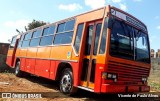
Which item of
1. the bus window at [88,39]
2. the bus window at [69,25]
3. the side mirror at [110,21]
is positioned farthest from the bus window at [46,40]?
the side mirror at [110,21]

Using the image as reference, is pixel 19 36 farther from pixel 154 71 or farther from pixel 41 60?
pixel 154 71

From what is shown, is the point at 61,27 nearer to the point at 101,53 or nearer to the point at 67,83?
the point at 67,83

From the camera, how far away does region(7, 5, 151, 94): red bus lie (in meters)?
8.17

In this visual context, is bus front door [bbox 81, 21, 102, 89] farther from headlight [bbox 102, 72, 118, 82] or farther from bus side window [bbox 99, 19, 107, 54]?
headlight [bbox 102, 72, 118, 82]

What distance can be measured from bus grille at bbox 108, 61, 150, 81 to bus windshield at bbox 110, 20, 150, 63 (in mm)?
302

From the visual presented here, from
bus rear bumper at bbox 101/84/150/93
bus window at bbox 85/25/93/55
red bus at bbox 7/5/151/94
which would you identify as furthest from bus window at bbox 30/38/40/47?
bus rear bumper at bbox 101/84/150/93

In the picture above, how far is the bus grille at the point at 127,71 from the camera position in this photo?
8.15 meters

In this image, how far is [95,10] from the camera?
9.23m

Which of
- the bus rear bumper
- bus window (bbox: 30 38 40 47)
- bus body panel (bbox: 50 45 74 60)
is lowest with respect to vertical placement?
the bus rear bumper

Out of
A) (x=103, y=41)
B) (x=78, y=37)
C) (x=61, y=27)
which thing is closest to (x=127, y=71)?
(x=103, y=41)

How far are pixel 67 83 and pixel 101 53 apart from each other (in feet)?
7.94

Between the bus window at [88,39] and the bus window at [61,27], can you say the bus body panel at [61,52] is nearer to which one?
the bus window at [61,27]

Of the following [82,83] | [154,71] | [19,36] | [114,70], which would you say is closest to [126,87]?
[114,70]

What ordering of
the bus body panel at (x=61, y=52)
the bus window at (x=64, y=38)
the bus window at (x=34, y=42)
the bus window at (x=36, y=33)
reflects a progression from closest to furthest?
→ the bus body panel at (x=61, y=52)
the bus window at (x=64, y=38)
the bus window at (x=34, y=42)
the bus window at (x=36, y=33)
